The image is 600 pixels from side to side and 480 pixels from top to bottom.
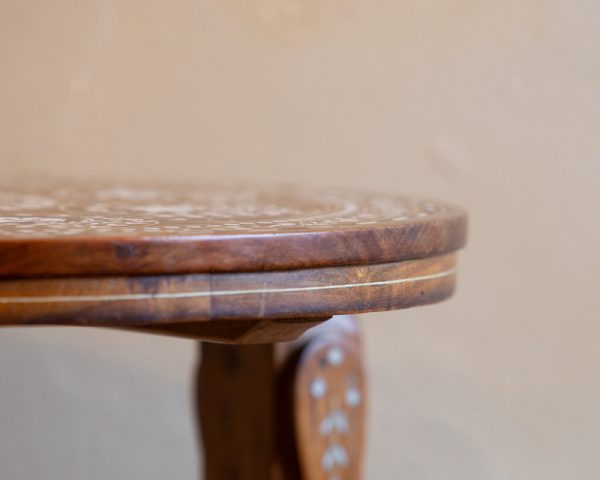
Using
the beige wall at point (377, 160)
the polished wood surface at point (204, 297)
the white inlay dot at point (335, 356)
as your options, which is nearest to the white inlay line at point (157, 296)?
the polished wood surface at point (204, 297)

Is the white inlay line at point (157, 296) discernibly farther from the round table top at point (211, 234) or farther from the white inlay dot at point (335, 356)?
the white inlay dot at point (335, 356)

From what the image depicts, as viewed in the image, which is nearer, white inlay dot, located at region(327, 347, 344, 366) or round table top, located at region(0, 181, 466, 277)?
round table top, located at region(0, 181, 466, 277)

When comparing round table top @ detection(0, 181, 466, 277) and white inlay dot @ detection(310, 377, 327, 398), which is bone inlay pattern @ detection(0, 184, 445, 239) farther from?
white inlay dot @ detection(310, 377, 327, 398)

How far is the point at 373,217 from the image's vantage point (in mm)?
935

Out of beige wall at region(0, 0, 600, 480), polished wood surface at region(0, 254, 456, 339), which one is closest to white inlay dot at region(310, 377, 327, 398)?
polished wood surface at region(0, 254, 456, 339)

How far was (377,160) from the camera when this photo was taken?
1915 millimetres

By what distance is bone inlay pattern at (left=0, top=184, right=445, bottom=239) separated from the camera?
785 mm

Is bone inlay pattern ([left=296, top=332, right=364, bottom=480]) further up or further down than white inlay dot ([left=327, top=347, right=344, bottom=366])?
further down

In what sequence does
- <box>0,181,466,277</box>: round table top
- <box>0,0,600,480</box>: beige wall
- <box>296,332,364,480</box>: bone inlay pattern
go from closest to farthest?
<box>0,181,466,277</box>: round table top
<box>296,332,364,480</box>: bone inlay pattern
<box>0,0,600,480</box>: beige wall

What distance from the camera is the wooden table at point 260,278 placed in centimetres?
70

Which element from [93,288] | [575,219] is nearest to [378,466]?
[575,219]

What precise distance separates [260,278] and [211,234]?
0.05 meters

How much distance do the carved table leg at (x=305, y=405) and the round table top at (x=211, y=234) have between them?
17 centimetres

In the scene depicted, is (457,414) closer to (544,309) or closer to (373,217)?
(544,309)
